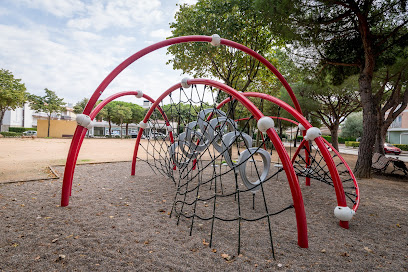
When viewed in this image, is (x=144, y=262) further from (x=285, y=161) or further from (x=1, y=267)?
(x=285, y=161)

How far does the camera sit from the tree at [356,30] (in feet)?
21.7

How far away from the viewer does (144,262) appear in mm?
2184

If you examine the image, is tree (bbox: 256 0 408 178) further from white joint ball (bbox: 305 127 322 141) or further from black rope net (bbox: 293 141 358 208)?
white joint ball (bbox: 305 127 322 141)

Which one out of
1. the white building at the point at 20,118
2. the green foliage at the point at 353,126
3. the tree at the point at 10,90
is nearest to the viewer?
the tree at the point at 10,90

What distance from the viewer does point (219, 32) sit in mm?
8352

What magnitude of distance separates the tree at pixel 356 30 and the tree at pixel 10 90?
91.7ft

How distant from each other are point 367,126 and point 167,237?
23.5ft

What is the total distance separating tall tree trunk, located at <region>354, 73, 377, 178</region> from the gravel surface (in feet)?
9.19

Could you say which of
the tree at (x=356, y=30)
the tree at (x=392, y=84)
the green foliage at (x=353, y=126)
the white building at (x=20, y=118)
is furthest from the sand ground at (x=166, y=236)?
the white building at (x=20, y=118)

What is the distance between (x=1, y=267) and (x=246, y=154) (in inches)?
117

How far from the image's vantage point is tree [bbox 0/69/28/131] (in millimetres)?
23359

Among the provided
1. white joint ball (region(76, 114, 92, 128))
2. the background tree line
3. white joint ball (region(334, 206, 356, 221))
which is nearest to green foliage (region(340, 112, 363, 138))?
the background tree line

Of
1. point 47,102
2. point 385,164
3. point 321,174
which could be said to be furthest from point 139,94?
point 47,102

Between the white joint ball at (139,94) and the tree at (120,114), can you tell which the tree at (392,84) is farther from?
the tree at (120,114)
